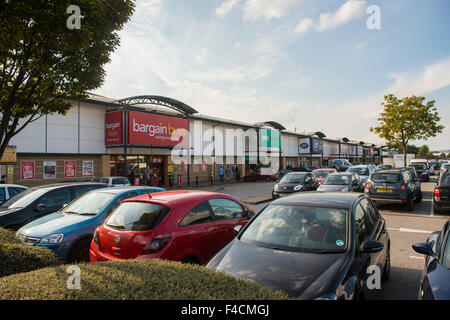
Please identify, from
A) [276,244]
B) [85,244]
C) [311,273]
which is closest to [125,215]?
[85,244]

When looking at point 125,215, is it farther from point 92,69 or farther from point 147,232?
point 92,69

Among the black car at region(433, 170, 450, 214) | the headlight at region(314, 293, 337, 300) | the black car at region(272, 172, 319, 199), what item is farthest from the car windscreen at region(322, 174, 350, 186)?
the headlight at region(314, 293, 337, 300)

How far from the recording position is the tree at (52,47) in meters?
4.37

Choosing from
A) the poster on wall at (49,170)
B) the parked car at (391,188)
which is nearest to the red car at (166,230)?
Answer: the parked car at (391,188)

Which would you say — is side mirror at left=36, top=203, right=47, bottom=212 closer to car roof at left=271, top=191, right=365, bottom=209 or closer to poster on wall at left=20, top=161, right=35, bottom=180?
car roof at left=271, top=191, right=365, bottom=209

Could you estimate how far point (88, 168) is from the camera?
19188 millimetres

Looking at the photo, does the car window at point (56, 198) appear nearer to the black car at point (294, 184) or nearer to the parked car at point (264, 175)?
the black car at point (294, 184)

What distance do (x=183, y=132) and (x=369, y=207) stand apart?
65.5 feet

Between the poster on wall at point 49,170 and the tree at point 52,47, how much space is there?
11.8 m

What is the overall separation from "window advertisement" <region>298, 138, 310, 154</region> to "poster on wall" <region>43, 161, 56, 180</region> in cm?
3851

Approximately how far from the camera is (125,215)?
14.6 feet

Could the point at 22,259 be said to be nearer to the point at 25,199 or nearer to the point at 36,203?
the point at 36,203

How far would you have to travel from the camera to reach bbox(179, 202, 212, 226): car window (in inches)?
171

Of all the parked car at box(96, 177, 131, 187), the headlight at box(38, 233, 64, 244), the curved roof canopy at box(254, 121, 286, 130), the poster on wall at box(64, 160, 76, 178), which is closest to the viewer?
the headlight at box(38, 233, 64, 244)
